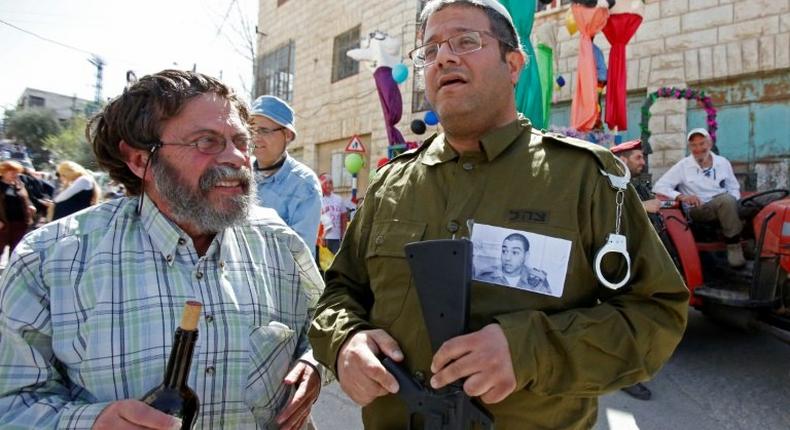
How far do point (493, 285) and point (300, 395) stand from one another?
2.29 ft

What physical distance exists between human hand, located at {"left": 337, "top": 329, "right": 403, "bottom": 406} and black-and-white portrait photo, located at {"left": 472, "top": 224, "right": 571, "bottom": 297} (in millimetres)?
294

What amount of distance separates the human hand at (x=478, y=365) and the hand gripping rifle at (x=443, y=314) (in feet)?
0.14

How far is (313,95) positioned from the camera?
14945 mm

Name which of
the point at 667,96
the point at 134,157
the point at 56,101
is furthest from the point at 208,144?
the point at 56,101

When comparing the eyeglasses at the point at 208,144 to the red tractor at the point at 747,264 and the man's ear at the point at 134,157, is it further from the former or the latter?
the red tractor at the point at 747,264

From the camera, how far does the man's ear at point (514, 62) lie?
158 cm

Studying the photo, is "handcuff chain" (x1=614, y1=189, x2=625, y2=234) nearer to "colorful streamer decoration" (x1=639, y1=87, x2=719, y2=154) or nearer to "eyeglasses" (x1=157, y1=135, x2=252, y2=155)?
"eyeglasses" (x1=157, y1=135, x2=252, y2=155)

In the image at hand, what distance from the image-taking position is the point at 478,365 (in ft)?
3.51

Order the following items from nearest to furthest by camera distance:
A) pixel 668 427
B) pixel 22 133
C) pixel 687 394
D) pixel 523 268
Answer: pixel 523 268, pixel 668 427, pixel 687 394, pixel 22 133

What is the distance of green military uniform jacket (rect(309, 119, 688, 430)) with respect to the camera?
1159 mm

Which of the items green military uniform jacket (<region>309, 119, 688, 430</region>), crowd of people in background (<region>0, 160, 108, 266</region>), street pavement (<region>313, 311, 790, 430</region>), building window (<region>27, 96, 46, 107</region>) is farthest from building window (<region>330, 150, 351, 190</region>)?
building window (<region>27, 96, 46, 107</region>)

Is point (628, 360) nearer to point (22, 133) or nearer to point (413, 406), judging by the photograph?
point (413, 406)

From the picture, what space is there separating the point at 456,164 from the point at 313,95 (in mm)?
14089

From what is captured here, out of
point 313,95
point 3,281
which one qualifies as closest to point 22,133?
point 313,95
